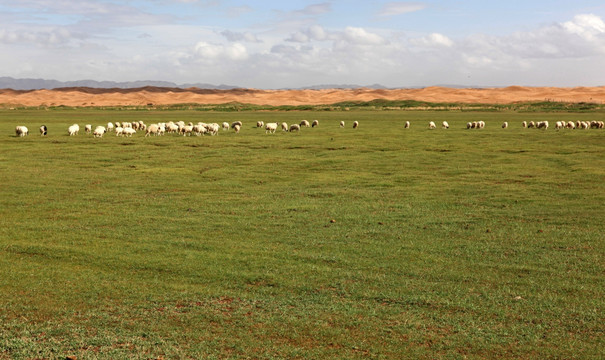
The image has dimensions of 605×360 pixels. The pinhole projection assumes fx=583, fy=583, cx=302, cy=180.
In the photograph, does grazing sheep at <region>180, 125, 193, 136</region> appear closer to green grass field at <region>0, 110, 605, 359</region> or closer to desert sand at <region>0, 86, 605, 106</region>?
green grass field at <region>0, 110, 605, 359</region>

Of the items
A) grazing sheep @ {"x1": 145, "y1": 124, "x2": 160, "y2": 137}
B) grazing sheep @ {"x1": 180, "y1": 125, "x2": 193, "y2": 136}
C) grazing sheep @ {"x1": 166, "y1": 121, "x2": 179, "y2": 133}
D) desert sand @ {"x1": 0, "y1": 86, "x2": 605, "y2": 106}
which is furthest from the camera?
desert sand @ {"x1": 0, "y1": 86, "x2": 605, "y2": 106}

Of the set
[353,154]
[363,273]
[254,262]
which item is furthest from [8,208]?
[353,154]

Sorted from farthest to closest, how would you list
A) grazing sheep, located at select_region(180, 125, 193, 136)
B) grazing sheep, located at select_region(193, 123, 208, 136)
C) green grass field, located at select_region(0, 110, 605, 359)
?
grazing sheep, located at select_region(180, 125, 193, 136) < grazing sheep, located at select_region(193, 123, 208, 136) < green grass field, located at select_region(0, 110, 605, 359)

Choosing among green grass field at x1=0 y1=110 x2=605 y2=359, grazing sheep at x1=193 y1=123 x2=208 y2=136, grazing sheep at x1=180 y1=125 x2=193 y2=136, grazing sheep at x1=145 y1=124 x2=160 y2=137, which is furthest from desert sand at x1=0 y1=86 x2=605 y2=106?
green grass field at x1=0 y1=110 x2=605 y2=359

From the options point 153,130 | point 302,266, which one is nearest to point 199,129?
point 153,130

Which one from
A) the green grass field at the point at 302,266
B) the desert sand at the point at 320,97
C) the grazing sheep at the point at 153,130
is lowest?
the green grass field at the point at 302,266

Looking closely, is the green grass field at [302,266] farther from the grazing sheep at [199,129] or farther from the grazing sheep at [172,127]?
the grazing sheep at [172,127]

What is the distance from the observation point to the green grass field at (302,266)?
836 centimetres

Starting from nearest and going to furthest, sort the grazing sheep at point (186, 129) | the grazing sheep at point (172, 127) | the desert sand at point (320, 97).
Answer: the grazing sheep at point (186, 129)
the grazing sheep at point (172, 127)
the desert sand at point (320, 97)

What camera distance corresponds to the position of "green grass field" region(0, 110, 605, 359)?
27.4 feet

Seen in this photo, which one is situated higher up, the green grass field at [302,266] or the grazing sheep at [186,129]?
the grazing sheep at [186,129]

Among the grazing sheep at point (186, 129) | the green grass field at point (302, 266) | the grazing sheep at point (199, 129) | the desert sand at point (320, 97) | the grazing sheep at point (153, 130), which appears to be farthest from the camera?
the desert sand at point (320, 97)

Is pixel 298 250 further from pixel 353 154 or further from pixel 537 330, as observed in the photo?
pixel 353 154

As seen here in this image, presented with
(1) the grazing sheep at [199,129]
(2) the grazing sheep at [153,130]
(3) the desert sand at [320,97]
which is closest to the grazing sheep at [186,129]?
(1) the grazing sheep at [199,129]
